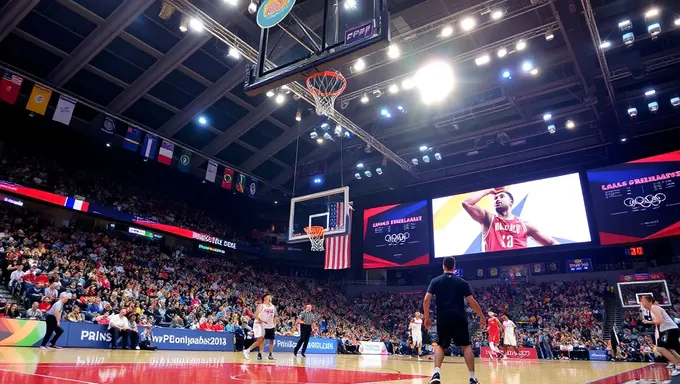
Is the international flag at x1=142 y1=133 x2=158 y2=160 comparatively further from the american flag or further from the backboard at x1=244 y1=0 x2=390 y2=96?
the backboard at x1=244 y1=0 x2=390 y2=96

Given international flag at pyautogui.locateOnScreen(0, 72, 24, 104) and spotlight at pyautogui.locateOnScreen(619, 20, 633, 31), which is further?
international flag at pyautogui.locateOnScreen(0, 72, 24, 104)

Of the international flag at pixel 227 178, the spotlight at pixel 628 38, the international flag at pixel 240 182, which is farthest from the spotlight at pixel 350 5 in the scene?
the international flag at pixel 240 182

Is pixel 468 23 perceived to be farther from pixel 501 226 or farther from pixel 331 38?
pixel 501 226

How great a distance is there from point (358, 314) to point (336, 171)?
10.1 m

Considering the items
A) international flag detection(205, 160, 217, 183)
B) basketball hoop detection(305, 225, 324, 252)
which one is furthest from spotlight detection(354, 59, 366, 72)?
international flag detection(205, 160, 217, 183)

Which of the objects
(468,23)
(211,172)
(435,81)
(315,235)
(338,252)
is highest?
(435,81)

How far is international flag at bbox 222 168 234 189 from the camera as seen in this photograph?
25.8 meters

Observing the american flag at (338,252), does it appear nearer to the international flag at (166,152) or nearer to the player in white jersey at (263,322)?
the international flag at (166,152)

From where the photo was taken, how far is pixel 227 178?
25984mm

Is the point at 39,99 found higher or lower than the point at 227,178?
higher

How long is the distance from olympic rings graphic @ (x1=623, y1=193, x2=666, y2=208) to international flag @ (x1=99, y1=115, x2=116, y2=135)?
24592 mm

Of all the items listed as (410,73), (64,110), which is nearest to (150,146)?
(64,110)

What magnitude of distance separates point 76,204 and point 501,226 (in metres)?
21.5

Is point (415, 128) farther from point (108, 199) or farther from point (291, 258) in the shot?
point (108, 199)
